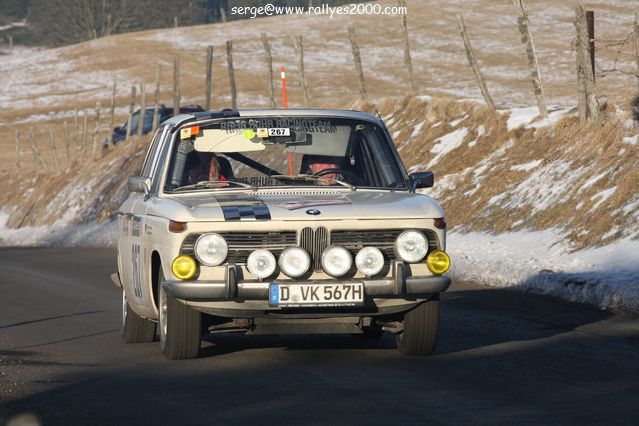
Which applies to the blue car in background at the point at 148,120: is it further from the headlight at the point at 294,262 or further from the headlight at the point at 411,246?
the headlight at the point at 294,262

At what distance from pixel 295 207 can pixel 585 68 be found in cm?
1270

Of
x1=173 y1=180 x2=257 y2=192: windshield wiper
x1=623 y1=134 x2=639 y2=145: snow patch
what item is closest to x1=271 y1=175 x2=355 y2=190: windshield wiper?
x1=173 y1=180 x2=257 y2=192: windshield wiper

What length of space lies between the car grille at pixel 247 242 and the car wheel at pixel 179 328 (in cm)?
41

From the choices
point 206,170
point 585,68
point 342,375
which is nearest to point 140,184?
→ point 206,170

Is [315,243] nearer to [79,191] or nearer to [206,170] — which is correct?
[206,170]

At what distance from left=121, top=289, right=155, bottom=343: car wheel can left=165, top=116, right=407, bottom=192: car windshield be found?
1240 mm

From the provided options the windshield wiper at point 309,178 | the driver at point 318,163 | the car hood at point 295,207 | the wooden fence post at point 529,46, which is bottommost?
the car hood at point 295,207

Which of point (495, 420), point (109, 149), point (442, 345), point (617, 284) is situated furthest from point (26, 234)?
point (495, 420)

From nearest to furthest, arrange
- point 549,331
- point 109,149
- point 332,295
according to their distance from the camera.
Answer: point 332,295 → point 549,331 → point 109,149

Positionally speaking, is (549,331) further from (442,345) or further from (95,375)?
(95,375)

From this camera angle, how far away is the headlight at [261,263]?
931 cm

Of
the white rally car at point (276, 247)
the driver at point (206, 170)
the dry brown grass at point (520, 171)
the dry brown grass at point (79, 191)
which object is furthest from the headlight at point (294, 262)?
the dry brown grass at point (79, 191)

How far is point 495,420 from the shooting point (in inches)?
287

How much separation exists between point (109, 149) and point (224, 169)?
34317 mm
